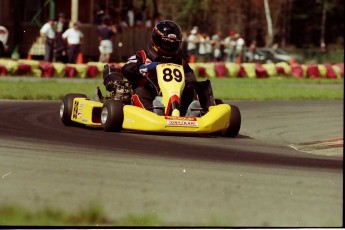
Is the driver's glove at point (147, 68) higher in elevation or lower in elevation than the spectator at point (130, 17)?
lower

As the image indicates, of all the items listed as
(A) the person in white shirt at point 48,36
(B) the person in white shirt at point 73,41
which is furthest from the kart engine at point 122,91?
Answer: (B) the person in white shirt at point 73,41

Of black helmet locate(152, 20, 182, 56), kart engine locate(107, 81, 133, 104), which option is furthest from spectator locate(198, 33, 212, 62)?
black helmet locate(152, 20, 182, 56)

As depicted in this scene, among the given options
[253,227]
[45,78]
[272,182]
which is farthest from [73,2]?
[253,227]

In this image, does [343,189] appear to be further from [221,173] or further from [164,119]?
[164,119]

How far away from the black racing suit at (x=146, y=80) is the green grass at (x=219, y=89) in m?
5.17

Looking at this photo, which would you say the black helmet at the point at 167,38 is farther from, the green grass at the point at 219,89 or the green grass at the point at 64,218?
the green grass at the point at 64,218

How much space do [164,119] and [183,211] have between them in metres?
4.90

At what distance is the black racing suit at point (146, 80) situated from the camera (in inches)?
476

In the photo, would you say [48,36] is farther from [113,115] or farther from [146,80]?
[113,115]

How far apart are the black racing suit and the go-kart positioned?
0.35ft

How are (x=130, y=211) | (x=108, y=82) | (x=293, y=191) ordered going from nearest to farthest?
(x=130, y=211)
(x=293, y=191)
(x=108, y=82)

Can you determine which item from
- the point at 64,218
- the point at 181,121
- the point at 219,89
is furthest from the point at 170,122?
the point at 219,89

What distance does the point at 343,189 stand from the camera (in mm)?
7738

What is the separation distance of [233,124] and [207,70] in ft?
52.1
